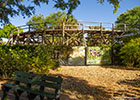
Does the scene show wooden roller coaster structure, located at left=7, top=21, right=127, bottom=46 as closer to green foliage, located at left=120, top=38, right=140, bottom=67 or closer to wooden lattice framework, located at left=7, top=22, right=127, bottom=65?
wooden lattice framework, located at left=7, top=22, right=127, bottom=65

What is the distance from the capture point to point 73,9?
663cm

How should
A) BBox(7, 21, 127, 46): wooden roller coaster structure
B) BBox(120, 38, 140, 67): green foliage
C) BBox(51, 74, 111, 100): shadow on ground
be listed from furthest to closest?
BBox(7, 21, 127, 46): wooden roller coaster structure, BBox(120, 38, 140, 67): green foliage, BBox(51, 74, 111, 100): shadow on ground

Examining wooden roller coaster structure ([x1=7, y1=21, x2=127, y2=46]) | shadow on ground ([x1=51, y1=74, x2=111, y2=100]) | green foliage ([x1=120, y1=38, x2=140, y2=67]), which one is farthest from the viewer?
wooden roller coaster structure ([x1=7, y1=21, x2=127, y2=46])

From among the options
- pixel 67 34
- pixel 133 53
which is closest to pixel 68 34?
pixel 67 34

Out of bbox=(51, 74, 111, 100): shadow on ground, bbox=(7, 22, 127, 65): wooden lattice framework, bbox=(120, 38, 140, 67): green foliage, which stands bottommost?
bbox=(51, 74, 111, 100): shadow on ground

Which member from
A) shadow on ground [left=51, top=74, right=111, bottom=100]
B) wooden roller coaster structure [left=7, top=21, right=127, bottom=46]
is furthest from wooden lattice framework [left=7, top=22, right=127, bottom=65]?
shadow on ground [left=51, top=74, right=111, bottom=100]

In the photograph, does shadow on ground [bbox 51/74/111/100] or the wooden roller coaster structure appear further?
the wooden roller coaster structure

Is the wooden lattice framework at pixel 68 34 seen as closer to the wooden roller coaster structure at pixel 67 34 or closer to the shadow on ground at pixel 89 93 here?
the wooden roller coaster structure at pixel 67 34

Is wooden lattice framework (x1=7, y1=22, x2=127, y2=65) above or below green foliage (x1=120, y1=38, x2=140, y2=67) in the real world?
above

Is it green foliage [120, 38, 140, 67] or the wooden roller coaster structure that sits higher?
the wooden roller coaster structure

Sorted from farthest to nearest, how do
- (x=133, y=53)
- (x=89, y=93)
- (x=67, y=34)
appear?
(x=67, y=34) → (x=133, y=53) → (x=89, y=93)

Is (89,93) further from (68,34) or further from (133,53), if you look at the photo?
(68,34)

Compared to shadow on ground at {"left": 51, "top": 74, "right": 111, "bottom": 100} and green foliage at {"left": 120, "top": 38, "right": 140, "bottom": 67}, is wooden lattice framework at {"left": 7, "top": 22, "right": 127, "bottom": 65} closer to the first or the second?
green foliage at {"left": 120, "top": 38, "right": 140, "bottom": 67}

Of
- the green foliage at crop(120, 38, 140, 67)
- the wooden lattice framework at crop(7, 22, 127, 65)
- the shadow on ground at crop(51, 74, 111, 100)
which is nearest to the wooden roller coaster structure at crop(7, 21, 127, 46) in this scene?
the wooden lattice framework at crop(7, 22, 127, 65)
